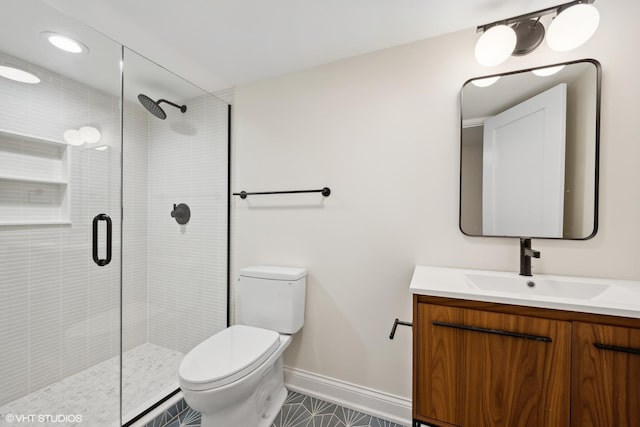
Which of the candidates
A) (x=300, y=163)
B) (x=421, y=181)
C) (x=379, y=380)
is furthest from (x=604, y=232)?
(x=300, y=163)

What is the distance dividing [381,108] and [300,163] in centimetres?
60

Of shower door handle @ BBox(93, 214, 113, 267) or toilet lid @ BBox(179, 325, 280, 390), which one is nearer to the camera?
toilet lid @ BBox(179, 325, 280, 390)

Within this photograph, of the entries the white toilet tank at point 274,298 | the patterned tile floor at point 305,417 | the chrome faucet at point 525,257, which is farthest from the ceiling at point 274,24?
the patterned tile floor at point 305,417

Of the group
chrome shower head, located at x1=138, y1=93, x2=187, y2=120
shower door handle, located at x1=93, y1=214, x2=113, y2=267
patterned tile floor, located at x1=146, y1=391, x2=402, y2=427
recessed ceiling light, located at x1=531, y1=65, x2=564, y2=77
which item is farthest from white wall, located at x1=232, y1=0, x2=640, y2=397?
shower door handle, located at x1=93, y1=214, x2=113, y2=267

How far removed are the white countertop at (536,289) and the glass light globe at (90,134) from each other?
5.90ft

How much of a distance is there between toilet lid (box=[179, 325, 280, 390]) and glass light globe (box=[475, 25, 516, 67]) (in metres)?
1.74

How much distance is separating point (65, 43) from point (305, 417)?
7.53ft

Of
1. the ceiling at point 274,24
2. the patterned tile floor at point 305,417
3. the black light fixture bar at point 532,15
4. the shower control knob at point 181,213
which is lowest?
the patterned tile floor at point 305,417

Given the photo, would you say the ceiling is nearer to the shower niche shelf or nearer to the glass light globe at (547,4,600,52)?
the glass light globe at (547,4,600,52)

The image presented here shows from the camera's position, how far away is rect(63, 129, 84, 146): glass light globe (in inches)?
52.3

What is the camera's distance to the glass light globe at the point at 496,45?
1.16 m

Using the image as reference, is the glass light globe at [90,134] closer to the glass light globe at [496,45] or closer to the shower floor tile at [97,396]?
the shower floor tile at [97,396]

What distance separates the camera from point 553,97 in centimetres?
117

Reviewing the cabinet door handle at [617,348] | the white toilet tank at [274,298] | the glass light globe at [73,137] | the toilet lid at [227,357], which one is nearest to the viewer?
the cabinet door handle at [617,348]
